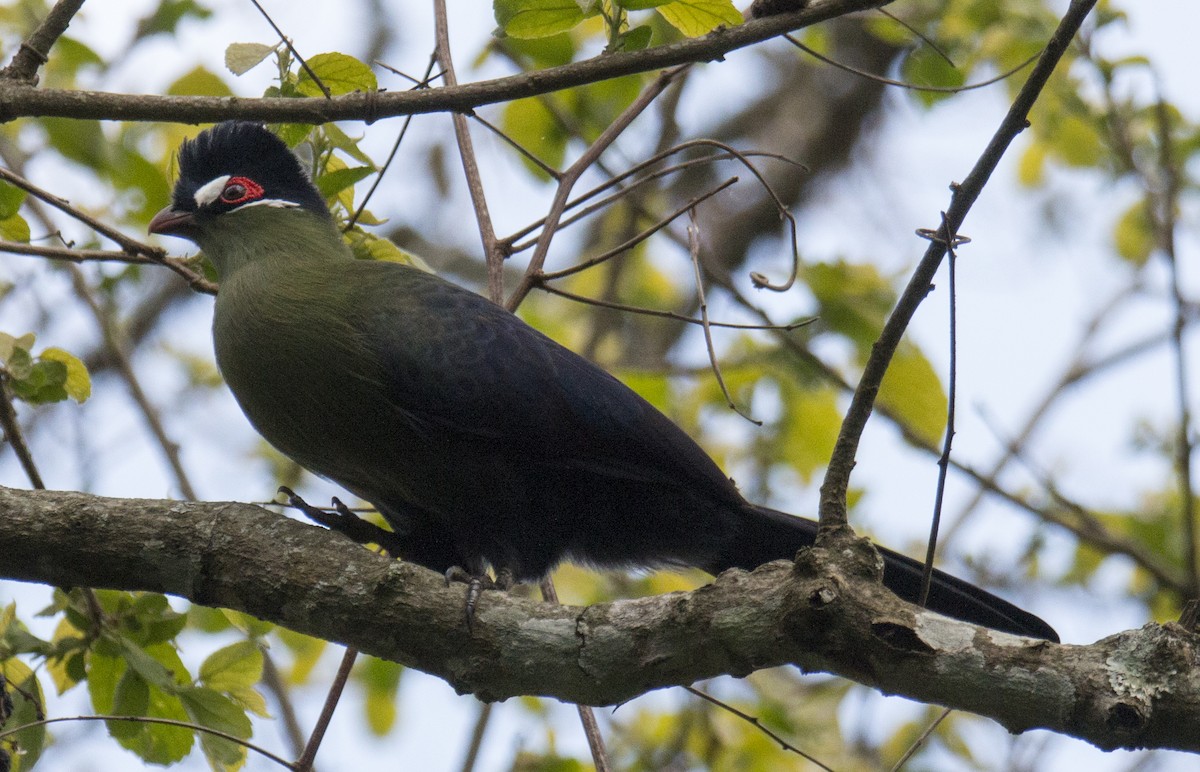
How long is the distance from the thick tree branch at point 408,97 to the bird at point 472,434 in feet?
2.12

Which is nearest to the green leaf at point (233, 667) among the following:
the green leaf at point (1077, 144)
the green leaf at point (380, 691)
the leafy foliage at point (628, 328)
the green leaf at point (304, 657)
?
the leafy foliage at point (628, 328)

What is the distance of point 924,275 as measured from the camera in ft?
8.47

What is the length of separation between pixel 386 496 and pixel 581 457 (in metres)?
0.62

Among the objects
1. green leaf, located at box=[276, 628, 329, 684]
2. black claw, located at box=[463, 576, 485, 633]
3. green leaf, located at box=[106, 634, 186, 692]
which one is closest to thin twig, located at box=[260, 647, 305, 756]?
green leaf, located at box=[276, 628, 329, 684]

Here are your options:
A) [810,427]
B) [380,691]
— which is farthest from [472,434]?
[810,427]

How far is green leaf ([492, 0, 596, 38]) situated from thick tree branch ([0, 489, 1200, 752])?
136 cm

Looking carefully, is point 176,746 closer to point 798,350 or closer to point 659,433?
point 659,433

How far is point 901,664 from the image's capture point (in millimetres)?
2531

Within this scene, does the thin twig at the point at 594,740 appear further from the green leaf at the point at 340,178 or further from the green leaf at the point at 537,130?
the green leaf at the point at 537,130

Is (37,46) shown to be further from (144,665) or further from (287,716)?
(287,716)

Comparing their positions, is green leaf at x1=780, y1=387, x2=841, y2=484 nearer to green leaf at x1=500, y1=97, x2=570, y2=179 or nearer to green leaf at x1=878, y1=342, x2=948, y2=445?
green leaf at x1=878, y1=342, x2=948, y2=445

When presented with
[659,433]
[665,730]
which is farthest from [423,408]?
[665,730]

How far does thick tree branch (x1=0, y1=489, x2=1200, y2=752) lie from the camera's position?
241 centimetres

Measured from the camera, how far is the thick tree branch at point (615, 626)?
95.0 inches
